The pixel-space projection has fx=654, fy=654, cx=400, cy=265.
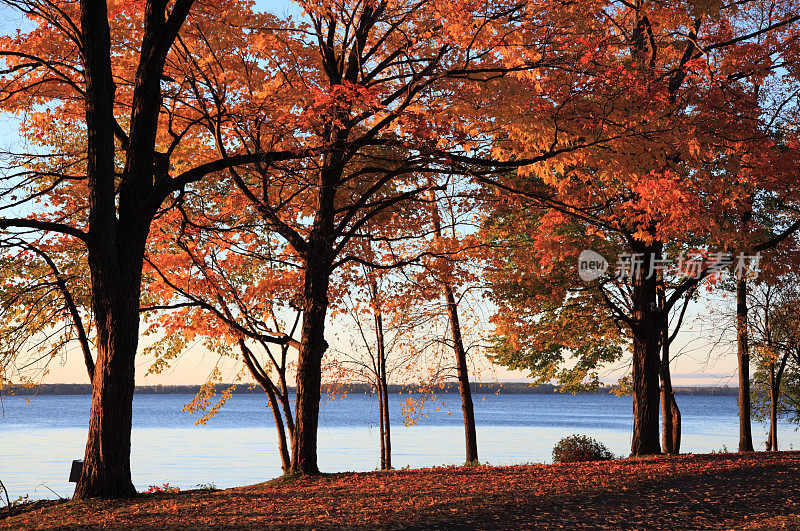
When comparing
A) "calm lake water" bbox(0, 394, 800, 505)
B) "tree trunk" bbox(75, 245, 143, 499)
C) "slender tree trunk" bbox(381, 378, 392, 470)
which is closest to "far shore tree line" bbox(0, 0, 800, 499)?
"tree trunk" bbox(75, 245, 143, 499)

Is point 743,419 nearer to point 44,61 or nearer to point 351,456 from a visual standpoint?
point 44,61

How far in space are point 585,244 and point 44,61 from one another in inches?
530

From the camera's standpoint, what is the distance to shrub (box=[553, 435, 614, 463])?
17750 millimetres

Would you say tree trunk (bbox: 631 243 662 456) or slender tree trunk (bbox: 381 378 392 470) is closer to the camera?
tree trunk (bbox: 631 243 662 456)

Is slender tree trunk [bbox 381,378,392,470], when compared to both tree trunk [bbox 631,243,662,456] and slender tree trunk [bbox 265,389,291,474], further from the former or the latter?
tree trunk [bbox 631,243,662,456]

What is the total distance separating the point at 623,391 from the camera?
87.5 feet

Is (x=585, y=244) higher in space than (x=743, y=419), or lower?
higher

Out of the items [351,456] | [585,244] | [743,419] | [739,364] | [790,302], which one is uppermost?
[585,244]

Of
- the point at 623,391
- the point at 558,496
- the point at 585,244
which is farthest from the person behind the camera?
the point at 623,391

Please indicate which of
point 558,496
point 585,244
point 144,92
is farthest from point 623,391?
point 144,92

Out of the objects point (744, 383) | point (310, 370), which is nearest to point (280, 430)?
point (310, 370)

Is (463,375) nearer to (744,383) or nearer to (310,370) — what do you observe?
(744,383)

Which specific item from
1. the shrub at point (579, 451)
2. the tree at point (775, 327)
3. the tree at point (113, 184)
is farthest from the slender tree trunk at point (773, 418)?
the tree at point (113, 184)

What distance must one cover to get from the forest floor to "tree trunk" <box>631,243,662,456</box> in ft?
13.5
